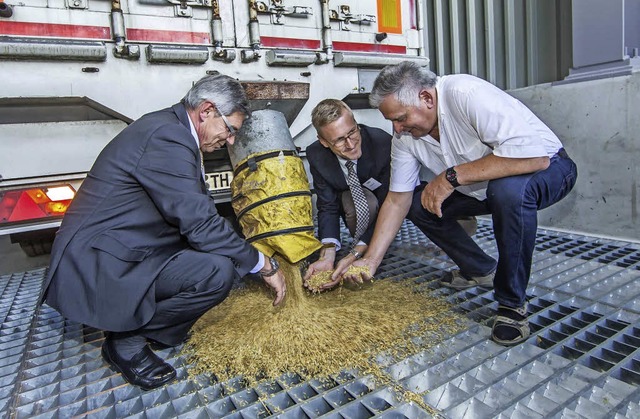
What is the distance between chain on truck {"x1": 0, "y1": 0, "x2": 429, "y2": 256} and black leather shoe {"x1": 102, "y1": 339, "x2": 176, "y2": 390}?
3.61 ft

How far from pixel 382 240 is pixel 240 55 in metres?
1.40

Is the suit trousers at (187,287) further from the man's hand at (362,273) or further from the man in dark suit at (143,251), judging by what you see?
the man's hand at (362,273)

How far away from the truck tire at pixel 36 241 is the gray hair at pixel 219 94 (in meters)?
1.59

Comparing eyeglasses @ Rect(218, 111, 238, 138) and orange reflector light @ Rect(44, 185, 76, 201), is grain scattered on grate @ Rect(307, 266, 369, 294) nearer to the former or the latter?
eyeglasses @ Rect(218, 111, 238, 138)

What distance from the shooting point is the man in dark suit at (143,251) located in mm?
1698

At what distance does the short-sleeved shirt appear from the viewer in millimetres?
1864

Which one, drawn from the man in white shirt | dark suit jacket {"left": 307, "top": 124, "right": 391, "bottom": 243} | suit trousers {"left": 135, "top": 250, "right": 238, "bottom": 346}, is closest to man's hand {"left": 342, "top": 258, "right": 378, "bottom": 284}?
the man in white shirt

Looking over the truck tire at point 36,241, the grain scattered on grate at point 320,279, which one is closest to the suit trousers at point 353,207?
the grain scattered on grate at point 320,279

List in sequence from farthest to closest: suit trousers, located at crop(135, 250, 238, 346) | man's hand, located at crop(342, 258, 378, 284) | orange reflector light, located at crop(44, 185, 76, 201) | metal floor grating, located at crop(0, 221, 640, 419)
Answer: orange reflector light, located at crop(44, 185, 76, 201)
man's hand, located at crop(342, 258, 378, 284)
suit trousers, located at crop(135, 250, 238, 346)
metal floor grating, located at crop(0, 221, 640, 419)

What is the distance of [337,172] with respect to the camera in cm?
283

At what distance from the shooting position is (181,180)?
→ 1.76 meters

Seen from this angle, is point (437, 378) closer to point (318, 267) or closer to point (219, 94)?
point (318, 267)

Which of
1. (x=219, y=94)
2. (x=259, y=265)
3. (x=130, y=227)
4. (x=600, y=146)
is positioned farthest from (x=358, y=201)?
(x=600, y=146)

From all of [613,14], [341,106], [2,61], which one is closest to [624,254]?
[613,14]
